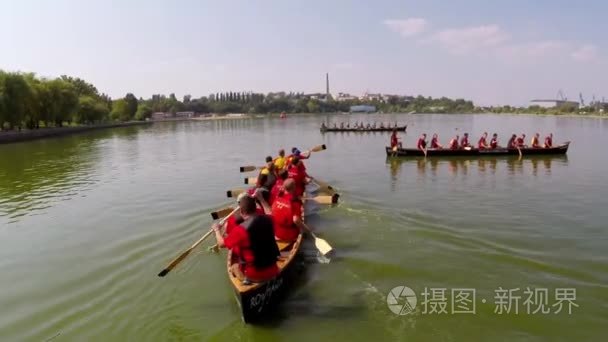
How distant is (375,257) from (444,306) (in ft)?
8.46

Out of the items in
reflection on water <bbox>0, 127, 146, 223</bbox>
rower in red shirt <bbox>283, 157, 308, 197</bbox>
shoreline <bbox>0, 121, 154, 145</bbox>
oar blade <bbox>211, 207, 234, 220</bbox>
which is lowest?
reflection on water <bbox>0, 127, 146, 223</bbox>

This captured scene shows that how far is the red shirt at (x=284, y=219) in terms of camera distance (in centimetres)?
951

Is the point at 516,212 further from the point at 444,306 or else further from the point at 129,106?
the point at 129,106

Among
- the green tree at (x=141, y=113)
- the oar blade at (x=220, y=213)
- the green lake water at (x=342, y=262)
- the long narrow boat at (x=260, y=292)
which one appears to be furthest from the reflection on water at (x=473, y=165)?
the green tree at (x=141, y=113)

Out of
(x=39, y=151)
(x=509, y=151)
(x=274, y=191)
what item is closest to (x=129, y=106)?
(x=39, y=151)

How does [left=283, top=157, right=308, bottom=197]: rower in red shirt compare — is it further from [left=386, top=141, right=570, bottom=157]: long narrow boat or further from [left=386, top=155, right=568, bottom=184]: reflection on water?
[left=386, top=141, right=570, bottom=157]: long narrow boat

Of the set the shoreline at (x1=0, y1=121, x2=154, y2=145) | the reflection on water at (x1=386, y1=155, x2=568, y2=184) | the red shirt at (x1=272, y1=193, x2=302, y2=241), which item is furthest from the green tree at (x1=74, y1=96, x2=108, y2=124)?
the red shirt at (x1=272, y1=193, x2=302, y2=241)

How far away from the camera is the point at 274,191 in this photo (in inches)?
449

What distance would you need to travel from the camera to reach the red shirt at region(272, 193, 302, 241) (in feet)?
31.2

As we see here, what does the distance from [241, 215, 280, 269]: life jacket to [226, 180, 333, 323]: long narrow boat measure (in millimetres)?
371

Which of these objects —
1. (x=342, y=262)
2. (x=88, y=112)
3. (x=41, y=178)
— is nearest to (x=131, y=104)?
(x=88, y=112)

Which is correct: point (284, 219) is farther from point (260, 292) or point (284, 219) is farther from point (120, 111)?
point (120, 111)

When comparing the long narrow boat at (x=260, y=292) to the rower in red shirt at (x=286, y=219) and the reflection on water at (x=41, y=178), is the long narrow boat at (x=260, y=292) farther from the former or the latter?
the reflection on water at (x=41, y=178)

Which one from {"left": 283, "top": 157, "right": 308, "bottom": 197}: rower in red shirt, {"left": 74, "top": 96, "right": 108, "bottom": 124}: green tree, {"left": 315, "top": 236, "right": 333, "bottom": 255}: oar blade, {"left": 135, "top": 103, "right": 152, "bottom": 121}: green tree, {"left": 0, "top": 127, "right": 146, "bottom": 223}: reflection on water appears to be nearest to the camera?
{"left": 315, "top": 236, "right": 333, "bottom": 255}: oar blade
